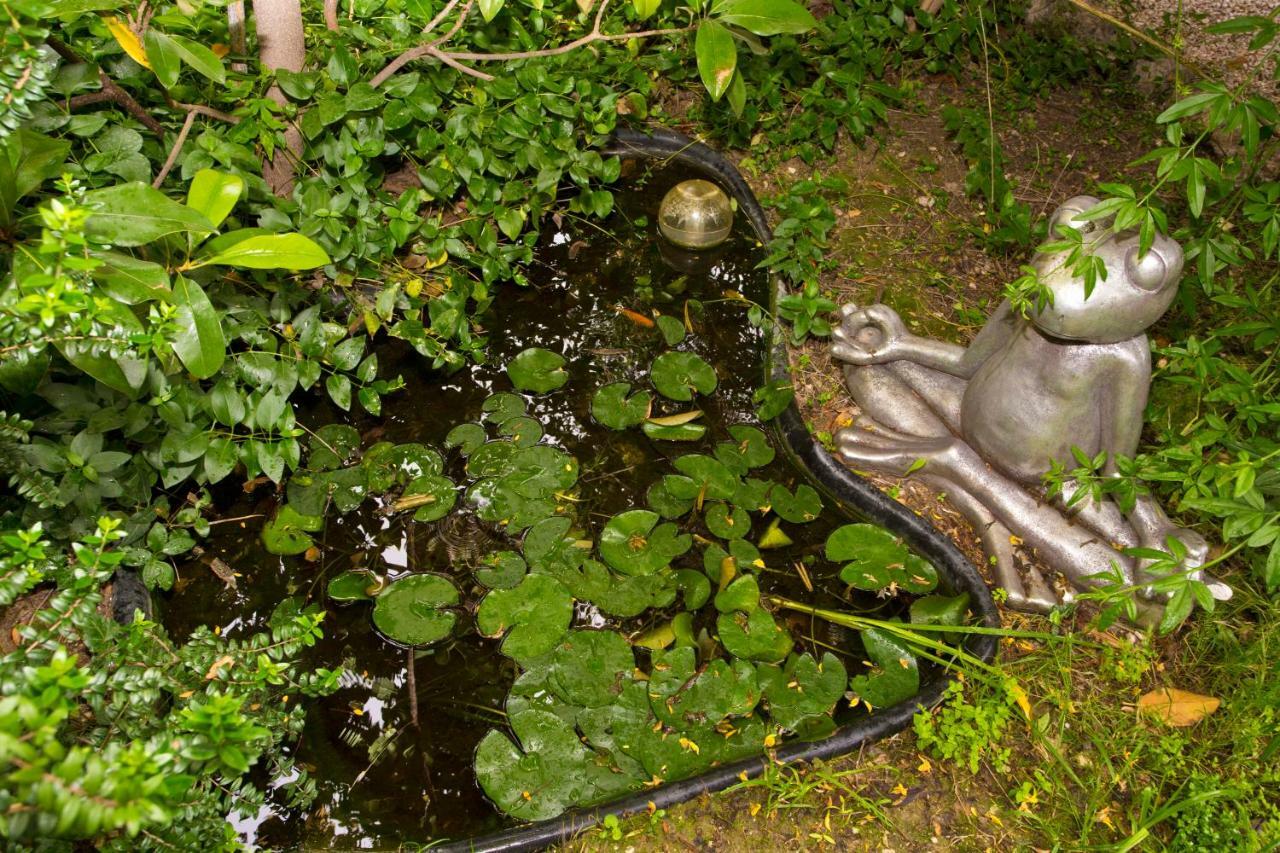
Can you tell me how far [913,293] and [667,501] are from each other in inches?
47.3

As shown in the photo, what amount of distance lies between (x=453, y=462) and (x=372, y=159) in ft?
2.98

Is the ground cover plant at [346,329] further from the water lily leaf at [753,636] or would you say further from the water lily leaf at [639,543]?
the water lily leaf at [753,636]

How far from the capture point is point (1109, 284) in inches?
74.9

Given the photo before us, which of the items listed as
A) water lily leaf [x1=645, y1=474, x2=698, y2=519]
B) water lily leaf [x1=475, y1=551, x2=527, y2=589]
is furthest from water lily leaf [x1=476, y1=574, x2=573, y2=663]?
water lily leaf [x1=645, y1=474, x2=698, y2=519]

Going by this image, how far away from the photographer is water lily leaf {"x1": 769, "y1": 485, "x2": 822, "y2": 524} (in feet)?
8.02

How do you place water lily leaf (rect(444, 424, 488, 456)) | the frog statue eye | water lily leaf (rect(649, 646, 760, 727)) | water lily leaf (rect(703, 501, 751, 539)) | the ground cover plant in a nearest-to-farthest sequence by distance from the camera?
the ground cover plant
the frog statue eye
water lily leaf (rect(649, 646, 760, 727))
water lily leaf (rect(703, 501, 751, 539))
water lily leaf (rect(444, 424, 488, 456))

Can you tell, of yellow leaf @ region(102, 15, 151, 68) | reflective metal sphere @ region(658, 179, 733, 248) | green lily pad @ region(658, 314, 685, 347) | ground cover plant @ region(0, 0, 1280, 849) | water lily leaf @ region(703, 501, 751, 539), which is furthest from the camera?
reflective metal sphere @ region(658, 179, 733, 248)

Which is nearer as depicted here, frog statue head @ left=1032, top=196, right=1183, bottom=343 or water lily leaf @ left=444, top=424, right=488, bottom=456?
frog statue head @ left=1032, top=196, right=1183, bottom=343

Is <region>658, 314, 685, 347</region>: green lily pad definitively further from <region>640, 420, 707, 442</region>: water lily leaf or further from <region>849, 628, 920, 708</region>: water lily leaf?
<region>849, 628, 920, 708</region>: water lily leaf

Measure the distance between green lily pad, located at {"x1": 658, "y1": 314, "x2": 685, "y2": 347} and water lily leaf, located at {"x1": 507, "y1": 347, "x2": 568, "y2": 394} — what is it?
1.17ft

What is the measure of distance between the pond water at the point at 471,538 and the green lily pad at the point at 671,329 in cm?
3

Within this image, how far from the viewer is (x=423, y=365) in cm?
268

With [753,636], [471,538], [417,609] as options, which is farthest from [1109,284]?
[417,609]

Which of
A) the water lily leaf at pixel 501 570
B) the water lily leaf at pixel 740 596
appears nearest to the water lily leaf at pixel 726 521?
the water lily leaf at pixel 740 596
